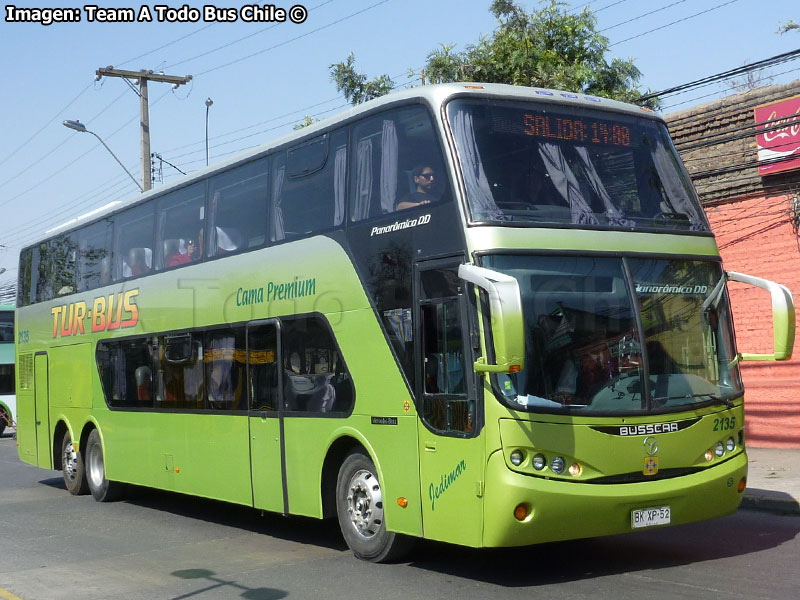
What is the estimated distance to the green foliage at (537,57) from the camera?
2138cm

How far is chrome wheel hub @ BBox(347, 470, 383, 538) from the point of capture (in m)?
9.23

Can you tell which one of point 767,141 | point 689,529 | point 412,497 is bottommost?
point 689,529

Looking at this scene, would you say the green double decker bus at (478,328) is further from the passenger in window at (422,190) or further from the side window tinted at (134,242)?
the side window tinted at (134,242)

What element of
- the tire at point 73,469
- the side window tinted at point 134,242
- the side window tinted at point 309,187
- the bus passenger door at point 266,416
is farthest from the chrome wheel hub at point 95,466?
the side window tinted at point 309,187

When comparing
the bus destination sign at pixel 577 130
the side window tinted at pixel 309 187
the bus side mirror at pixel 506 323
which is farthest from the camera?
the side window tinted at pixel 309 187

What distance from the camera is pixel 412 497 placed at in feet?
28.3

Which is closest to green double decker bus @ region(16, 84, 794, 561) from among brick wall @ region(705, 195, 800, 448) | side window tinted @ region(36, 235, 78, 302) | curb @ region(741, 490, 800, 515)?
curb @ region(741, 490, 800, 515)

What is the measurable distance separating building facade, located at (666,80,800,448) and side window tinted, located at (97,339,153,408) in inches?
354

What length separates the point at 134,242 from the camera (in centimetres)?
1420

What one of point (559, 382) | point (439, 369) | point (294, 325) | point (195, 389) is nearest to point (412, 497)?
point (439, 369)

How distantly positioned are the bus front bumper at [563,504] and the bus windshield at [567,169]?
6.57 ft

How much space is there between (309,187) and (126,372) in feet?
17.2

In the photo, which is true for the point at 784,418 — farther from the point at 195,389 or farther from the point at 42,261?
the point at 42,261

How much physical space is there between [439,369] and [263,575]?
93.7 inches
